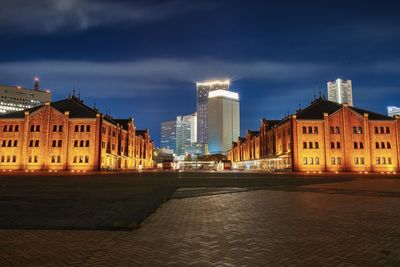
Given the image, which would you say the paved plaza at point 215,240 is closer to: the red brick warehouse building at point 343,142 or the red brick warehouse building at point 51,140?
the red brick warehouse building at point 343,142

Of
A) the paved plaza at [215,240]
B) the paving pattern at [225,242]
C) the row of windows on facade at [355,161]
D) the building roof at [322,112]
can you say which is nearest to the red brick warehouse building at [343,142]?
the row of windows on facade at [355,161]

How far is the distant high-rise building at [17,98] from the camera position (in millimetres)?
165875

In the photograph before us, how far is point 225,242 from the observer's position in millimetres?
6910

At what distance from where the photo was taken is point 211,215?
10531 millimetres

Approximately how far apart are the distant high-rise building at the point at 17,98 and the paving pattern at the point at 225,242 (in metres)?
184

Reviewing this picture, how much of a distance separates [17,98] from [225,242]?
192140 mm

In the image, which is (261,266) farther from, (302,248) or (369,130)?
(369,130)

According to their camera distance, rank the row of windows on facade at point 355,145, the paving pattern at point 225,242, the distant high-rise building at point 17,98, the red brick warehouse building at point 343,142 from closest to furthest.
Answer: the paving pattern at point 225,242 → the red brick warehouse building at point 343,142 → the row of windows on facade at point 355,145 → the distant high-rise building at point 17,98

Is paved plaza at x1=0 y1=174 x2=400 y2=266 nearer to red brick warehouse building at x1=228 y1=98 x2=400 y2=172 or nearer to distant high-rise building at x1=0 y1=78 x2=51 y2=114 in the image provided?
red brick warehouse building at x1=228 y1=98 x2=400 y2=172

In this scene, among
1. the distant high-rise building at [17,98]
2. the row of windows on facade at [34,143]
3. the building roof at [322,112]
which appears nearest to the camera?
the row of windows on facade at [34,143]

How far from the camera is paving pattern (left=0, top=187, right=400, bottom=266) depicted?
5.57 m

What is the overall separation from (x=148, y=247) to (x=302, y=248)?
313cm

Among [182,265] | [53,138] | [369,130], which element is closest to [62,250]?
[182,265]

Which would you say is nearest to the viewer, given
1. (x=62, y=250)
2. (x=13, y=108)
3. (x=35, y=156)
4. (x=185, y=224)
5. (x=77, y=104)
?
(x=62, y=250)
